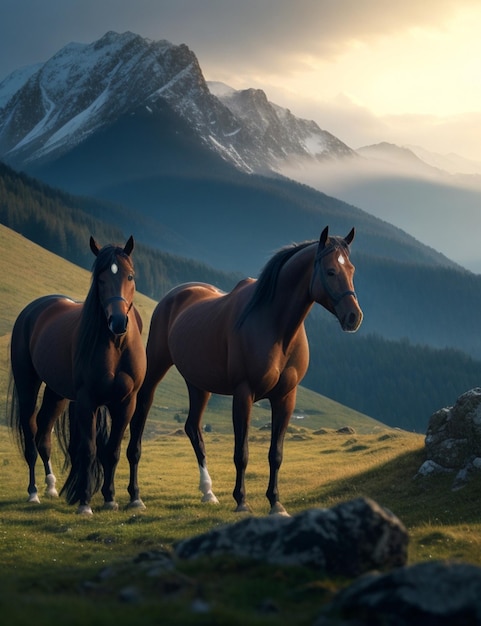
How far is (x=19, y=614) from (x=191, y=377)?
37.6ft

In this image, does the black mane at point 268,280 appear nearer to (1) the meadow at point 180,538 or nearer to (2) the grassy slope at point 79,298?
(1) the meadow at point 180,538

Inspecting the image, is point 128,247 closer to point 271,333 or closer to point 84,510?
point 271,333

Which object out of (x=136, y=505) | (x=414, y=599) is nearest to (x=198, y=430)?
(x=136, y=505)

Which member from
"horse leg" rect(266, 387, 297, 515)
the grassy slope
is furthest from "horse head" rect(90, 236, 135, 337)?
the grassy slope

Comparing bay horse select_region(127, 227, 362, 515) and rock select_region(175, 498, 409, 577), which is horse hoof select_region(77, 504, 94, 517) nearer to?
bay horse select_region(127, 227, 362, 515)

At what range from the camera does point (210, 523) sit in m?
15.7

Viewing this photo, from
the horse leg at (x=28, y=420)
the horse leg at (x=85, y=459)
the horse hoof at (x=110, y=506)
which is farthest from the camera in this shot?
the horse leg at (x=28, y=420)

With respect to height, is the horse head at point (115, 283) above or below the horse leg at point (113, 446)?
above

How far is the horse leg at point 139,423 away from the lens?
18461mm

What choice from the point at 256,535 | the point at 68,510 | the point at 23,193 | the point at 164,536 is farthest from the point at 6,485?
the point at 23,193

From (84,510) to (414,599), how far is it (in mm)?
11192

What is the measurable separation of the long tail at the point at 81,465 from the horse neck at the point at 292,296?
4.83 m

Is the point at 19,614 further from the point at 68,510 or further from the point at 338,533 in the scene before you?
the point at 68,510

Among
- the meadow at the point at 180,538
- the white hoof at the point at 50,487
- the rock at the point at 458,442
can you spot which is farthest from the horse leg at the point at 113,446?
the rock at the point at 458,442
